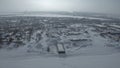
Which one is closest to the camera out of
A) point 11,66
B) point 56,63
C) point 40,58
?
point 11,66

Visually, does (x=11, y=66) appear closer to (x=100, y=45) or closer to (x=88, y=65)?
(x=88, y=65)

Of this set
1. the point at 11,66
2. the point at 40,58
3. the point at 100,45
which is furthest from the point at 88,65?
the point at 11,66

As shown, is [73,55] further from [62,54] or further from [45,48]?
[45,48]

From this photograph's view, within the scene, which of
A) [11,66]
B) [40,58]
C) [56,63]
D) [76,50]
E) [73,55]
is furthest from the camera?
[76,50]

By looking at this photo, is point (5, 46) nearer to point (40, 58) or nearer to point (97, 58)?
point (40, 58)

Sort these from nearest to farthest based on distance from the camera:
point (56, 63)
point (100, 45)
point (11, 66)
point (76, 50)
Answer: point (11, 66) → point (56, 63) → point (76, 50) → point (100, 45)

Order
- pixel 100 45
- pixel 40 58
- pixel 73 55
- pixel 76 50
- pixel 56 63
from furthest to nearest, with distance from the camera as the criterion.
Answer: pixel 100 45
pixel 76 50
pixel 73 55
pixel 40 58
pixel 56 63

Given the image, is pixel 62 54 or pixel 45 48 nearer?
pixel 62 54

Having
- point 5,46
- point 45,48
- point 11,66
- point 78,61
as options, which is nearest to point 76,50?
point 78,61

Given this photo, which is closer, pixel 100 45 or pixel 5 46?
pixel 5 46
